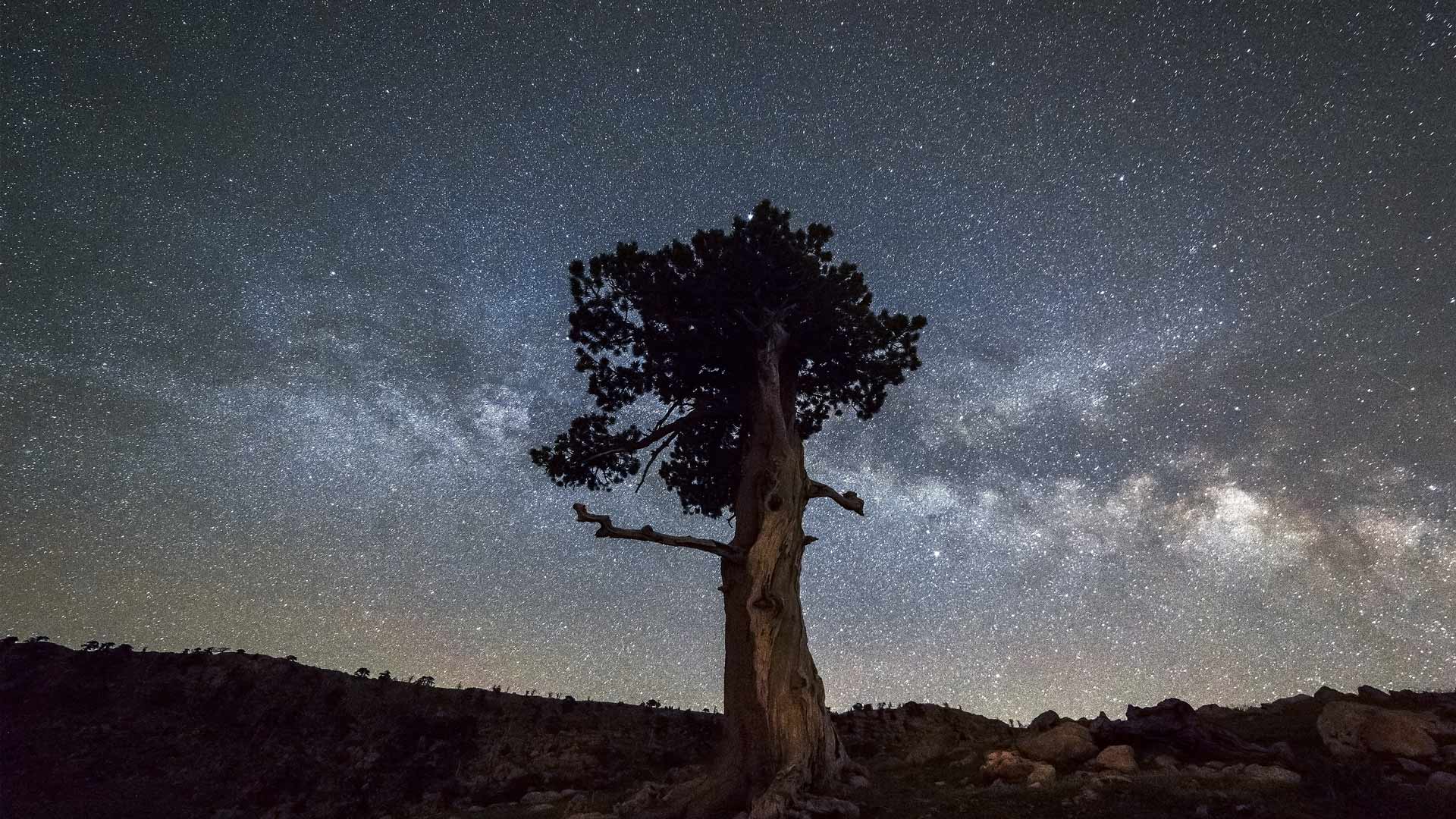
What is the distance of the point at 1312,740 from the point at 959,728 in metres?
9.69

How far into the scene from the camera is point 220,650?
2888 cm

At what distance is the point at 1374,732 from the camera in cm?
1036

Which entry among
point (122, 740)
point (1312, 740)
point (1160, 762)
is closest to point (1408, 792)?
point (1160, 762)

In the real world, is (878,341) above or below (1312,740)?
above

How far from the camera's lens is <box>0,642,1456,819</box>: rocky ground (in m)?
9.05

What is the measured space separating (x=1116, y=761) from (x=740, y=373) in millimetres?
11508

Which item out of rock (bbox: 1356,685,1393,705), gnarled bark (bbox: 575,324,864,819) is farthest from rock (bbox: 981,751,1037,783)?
rock (bbox: 1356,685,1393,705)

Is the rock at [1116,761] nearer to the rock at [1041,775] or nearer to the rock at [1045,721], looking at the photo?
the rock at [1041,775]

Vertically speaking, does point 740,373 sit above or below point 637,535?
above

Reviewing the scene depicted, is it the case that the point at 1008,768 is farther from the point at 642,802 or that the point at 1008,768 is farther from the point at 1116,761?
the point at 642,802

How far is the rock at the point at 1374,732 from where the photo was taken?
32.5 ft

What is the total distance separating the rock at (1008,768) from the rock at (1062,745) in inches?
16.4

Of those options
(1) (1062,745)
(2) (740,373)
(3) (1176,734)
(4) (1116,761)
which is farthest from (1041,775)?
(2) (740,373)

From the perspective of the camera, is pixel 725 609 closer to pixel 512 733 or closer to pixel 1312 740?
pixel 1312 740
